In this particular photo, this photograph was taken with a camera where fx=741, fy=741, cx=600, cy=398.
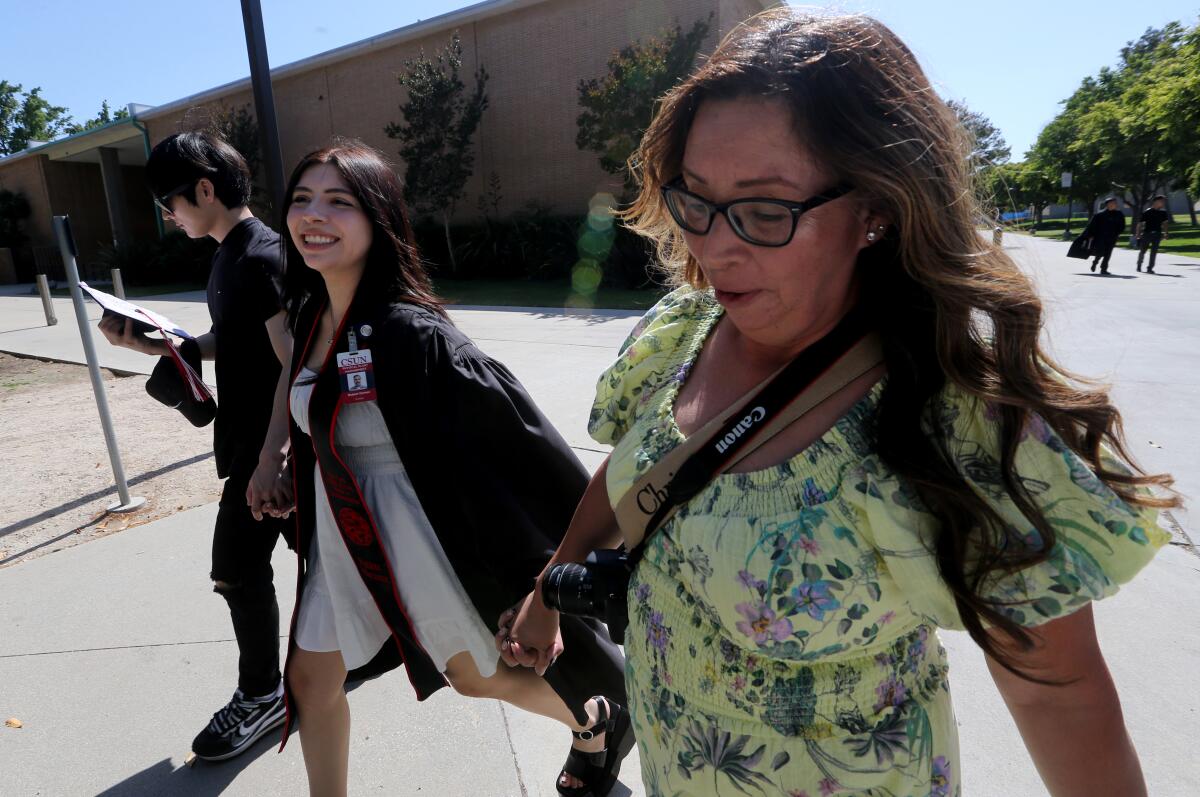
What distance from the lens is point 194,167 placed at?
257 cm

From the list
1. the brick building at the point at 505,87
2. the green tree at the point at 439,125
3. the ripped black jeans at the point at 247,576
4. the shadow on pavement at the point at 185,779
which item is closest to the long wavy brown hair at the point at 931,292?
the ripped black jeans at the point at 247,576

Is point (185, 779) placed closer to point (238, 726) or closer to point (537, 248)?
point (238, 726)

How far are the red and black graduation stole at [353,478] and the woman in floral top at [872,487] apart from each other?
937mm

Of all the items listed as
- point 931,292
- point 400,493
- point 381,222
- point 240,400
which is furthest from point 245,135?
point 931,292

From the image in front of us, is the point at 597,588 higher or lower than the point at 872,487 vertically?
lower

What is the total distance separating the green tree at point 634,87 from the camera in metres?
14.7

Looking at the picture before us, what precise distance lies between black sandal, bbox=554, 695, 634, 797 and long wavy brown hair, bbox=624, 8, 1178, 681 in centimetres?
145

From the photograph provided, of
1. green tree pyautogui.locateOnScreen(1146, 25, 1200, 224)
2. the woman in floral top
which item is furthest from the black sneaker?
green tree pyautogui.locateOnScreen(1146, 25, 1200, 224)

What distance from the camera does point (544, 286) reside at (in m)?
17.1

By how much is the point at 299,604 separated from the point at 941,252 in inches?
71.0

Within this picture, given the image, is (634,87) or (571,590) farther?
(634,87)

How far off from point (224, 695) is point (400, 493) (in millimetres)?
1451

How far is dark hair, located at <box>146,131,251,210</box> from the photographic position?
257 cm

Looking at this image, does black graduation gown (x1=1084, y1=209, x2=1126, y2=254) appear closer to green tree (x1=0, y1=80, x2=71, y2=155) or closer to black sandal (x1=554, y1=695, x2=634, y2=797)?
black sandal (x1=554, y1=695, x2=634, y2=797)
